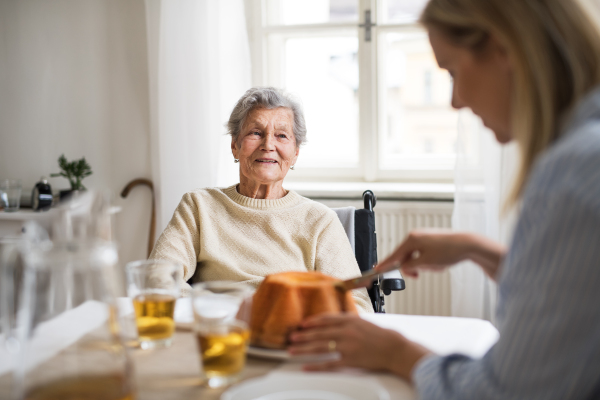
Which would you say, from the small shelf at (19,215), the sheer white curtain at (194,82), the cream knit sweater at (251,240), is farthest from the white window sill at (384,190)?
the small shelf at (19,215)

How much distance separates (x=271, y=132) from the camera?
1957mm

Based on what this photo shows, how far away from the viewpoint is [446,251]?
1.02 m

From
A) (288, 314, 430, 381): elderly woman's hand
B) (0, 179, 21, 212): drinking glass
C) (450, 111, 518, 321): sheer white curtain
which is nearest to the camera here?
(288, 314, 430, 381): elderly woman's hand

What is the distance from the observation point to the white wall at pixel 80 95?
10.1 ft

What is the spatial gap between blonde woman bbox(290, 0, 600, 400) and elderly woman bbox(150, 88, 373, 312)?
2.62ft

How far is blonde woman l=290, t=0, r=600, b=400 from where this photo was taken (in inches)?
23.8

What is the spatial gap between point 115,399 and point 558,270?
20.1 inches

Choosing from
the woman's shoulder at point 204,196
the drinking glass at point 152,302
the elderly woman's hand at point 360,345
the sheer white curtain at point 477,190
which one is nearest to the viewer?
the elderly woman's hand at point 360,345

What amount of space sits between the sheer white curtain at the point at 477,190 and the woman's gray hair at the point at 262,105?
33.2 inches

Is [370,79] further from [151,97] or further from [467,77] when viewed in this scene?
[467,77]

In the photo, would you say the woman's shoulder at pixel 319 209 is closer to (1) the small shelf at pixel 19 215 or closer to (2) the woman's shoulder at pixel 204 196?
(2) the woman's shoulder at pixel 204 196

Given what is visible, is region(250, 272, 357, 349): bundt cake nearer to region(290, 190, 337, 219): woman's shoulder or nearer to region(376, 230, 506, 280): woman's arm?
region(376, 230, 506, 280): woman's arm

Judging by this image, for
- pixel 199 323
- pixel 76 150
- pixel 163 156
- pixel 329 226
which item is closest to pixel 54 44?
pixel 76 150

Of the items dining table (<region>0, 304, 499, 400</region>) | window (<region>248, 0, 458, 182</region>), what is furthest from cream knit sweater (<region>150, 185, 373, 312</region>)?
window (<region>248, 0, 458, 182</region>)
